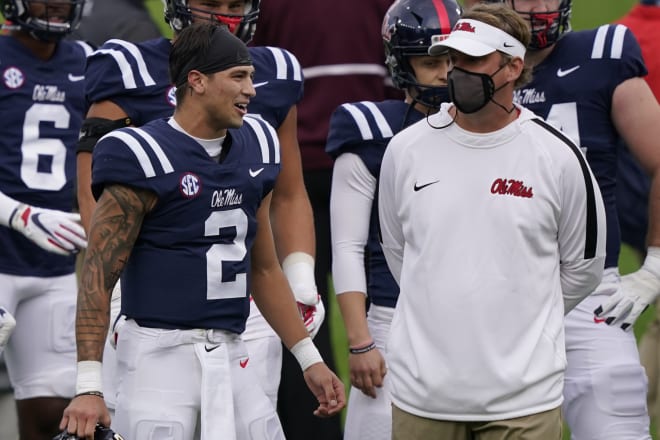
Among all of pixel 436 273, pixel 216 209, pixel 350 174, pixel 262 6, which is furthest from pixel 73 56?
pixel 436 273

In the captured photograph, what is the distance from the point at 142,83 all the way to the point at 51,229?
42.5 inches

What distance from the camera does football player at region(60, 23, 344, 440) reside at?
460cm

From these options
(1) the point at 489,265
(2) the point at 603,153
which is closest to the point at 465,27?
(1) the point at 489,265

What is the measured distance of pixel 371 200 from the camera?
18.0 ft

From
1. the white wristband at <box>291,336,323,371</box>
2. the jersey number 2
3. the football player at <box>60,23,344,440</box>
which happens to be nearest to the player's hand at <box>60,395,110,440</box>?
the football player at <box>60,23,344,440</box>

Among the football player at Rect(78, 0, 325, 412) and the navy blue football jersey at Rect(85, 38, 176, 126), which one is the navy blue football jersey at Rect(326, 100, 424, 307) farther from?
the navy blue football jersey at Rect(85, 38, 176, 126)

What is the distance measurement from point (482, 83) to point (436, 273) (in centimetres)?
58

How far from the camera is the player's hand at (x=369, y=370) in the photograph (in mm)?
5293

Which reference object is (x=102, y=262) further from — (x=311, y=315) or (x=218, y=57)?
(x=311, y=315)

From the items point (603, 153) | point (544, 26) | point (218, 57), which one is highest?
point (218, 57)

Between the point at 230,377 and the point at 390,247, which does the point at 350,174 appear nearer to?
the point at 390,247

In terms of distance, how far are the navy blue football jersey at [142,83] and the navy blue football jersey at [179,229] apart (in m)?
0.65

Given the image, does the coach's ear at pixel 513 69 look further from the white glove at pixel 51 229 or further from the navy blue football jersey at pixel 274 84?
the white glove at pixel 51 229

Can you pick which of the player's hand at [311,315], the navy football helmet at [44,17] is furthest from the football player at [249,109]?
the navy football helmet at [44,17]
